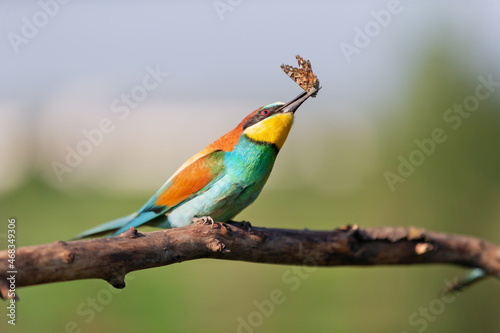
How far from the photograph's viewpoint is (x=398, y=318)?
14.9ft

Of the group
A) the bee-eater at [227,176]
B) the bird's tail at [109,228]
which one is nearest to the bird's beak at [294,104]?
the bee-eater at [227,176]

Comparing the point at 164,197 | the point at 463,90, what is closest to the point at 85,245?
the point at 164,197

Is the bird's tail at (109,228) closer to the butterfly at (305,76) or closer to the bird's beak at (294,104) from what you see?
the bird's beak at (294,104)

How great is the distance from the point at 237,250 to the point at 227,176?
510 mm

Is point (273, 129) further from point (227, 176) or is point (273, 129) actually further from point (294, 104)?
point (227, 176)

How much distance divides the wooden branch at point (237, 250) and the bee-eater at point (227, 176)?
184mm

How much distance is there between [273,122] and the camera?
286cm

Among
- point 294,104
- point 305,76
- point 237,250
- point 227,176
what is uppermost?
point 305,76

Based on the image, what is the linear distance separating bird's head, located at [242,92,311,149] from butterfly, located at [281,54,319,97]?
69 millimetres

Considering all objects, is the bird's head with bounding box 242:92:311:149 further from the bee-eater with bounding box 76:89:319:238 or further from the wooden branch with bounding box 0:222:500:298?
the wooden branch with bounding box 0:222:500:298

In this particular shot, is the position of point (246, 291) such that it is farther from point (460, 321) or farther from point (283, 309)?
point (460, 321)

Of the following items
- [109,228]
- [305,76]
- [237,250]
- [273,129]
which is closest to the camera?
[237,250]

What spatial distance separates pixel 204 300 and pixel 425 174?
7.87 feet

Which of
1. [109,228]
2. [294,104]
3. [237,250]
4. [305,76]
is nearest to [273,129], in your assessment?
[294,104]
